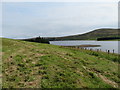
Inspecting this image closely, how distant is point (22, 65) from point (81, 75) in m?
7.56

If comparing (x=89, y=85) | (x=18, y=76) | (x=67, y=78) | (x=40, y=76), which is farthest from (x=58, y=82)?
(x=18, y=76)

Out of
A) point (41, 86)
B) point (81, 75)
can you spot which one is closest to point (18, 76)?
point (41, 86)

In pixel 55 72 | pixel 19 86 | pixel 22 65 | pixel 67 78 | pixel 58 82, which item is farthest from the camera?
pixel 22 65

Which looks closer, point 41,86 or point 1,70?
point 41,86

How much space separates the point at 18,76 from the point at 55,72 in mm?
4021

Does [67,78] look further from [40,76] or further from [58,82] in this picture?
[40,76]

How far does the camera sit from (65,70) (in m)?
15.6

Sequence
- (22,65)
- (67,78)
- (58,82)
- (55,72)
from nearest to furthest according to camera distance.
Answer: (58,82) → (67,78) → (55,72) → (22,65)

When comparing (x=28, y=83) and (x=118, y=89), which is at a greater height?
(x=28, y=83)

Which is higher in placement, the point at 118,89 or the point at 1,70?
the point at 1,70

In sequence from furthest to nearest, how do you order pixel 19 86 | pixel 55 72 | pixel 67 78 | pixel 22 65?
pixel 22 65
pixel 55 72
pixel 67 78
pixel 19 86

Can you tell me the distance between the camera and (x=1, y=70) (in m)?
15.0

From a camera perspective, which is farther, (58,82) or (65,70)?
(65,70)

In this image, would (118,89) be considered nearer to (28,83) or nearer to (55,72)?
(55,72)
